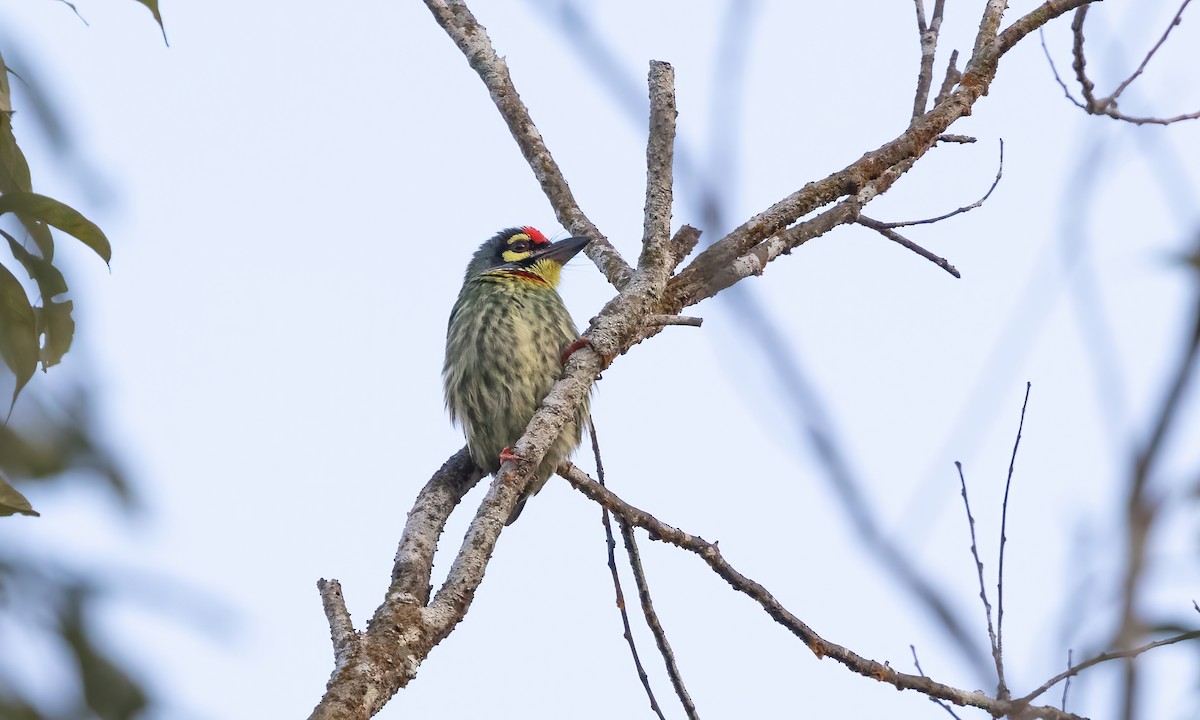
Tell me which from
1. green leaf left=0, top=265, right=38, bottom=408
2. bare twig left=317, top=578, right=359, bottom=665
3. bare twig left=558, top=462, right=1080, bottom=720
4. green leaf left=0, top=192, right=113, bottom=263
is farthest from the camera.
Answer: bare twig left=558, top=462, right=1080, bottom=720

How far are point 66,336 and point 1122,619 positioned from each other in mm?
1913

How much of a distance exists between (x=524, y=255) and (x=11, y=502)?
356 centimetres

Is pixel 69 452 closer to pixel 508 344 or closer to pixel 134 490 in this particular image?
pixel 134 490

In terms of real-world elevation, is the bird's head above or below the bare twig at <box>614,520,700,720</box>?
above

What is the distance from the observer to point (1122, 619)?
86 centimetres

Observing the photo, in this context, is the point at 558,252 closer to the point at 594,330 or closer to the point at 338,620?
the point at 594,330

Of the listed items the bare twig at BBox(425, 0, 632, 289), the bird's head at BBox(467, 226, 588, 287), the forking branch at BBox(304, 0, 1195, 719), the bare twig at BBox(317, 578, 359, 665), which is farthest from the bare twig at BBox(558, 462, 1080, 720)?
the bird's head at BBox(467, 226, 588, 287)

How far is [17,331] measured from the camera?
2.10 metres

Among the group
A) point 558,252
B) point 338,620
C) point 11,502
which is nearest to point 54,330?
point 11,502

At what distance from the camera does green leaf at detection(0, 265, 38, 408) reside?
206cm

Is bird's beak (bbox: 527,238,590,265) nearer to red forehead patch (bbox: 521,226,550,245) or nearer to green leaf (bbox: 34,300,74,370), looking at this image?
red forehead patch (bbox: 521,226,550,245)

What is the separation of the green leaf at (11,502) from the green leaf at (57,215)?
54 centimetres

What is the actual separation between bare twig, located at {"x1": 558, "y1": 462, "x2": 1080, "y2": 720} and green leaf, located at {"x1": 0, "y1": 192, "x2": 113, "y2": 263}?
1.49m

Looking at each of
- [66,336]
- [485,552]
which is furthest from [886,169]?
[66,336]
